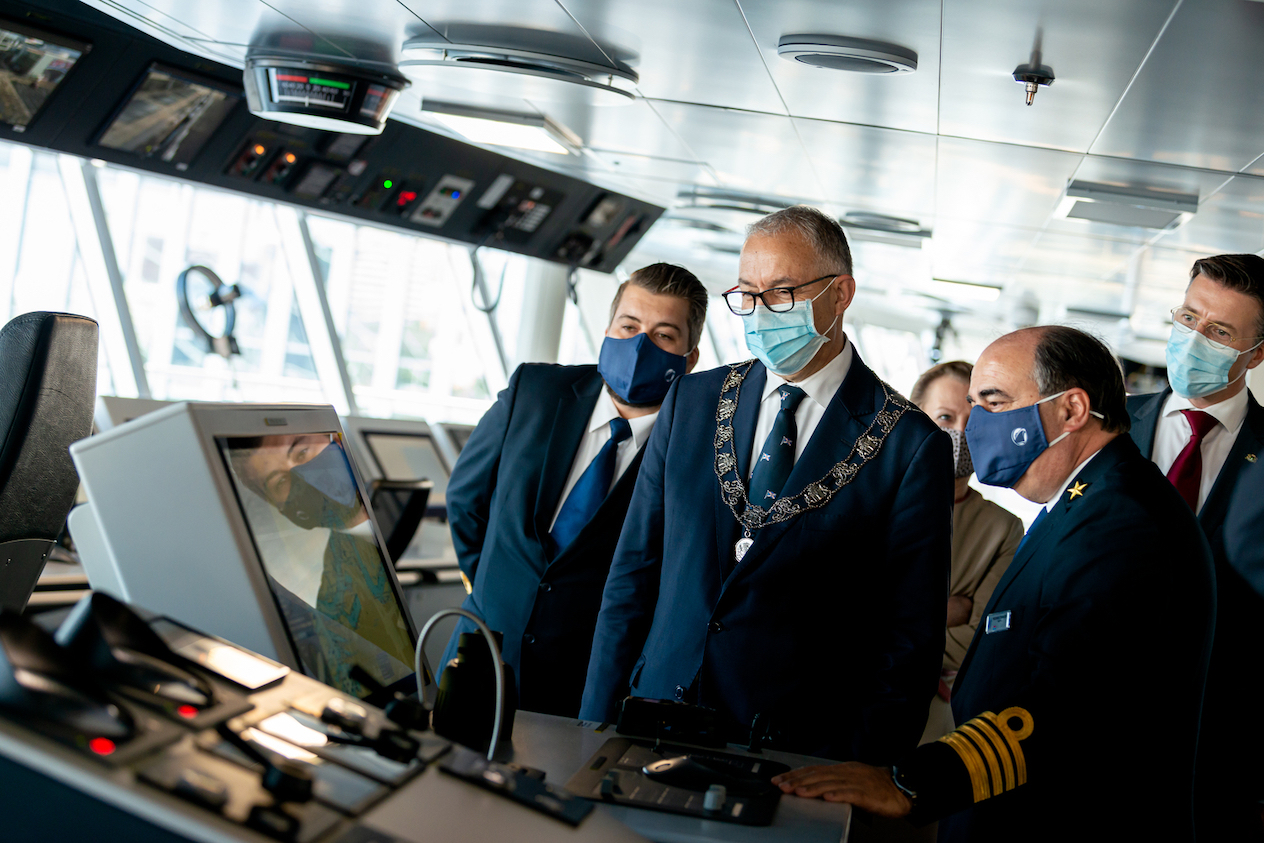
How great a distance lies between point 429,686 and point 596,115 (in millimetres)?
3563

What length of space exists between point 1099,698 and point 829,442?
23.0 inches

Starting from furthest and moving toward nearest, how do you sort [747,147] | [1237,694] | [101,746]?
[747,147] < [1237,694] < [101,746]

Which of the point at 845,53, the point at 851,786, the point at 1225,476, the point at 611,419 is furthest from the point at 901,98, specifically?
the point at 851,786

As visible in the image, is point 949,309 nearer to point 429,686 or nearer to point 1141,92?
point 1141,92

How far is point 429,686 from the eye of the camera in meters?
1.55

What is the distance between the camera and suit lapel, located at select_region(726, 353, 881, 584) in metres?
1.79

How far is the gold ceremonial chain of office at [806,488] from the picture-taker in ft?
5.93

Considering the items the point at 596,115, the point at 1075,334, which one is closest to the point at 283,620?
the point at 1075,334

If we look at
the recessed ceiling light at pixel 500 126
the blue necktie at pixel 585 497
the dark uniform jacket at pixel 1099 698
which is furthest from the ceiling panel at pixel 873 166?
the dark uniform jacket at pixel 1099 698

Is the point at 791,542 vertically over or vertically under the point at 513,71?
under

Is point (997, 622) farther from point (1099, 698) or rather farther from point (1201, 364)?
point (1201, 364)

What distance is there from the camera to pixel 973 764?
4.91 ft

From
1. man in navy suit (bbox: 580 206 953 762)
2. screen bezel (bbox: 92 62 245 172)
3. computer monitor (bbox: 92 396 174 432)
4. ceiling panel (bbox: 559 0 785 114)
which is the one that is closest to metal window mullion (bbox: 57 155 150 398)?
screen bezel (bbox: 92 62 245 172)

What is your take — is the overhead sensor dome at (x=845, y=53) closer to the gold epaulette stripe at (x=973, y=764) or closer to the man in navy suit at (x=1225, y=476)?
the man in navy suit at (x=1225, y=476)
